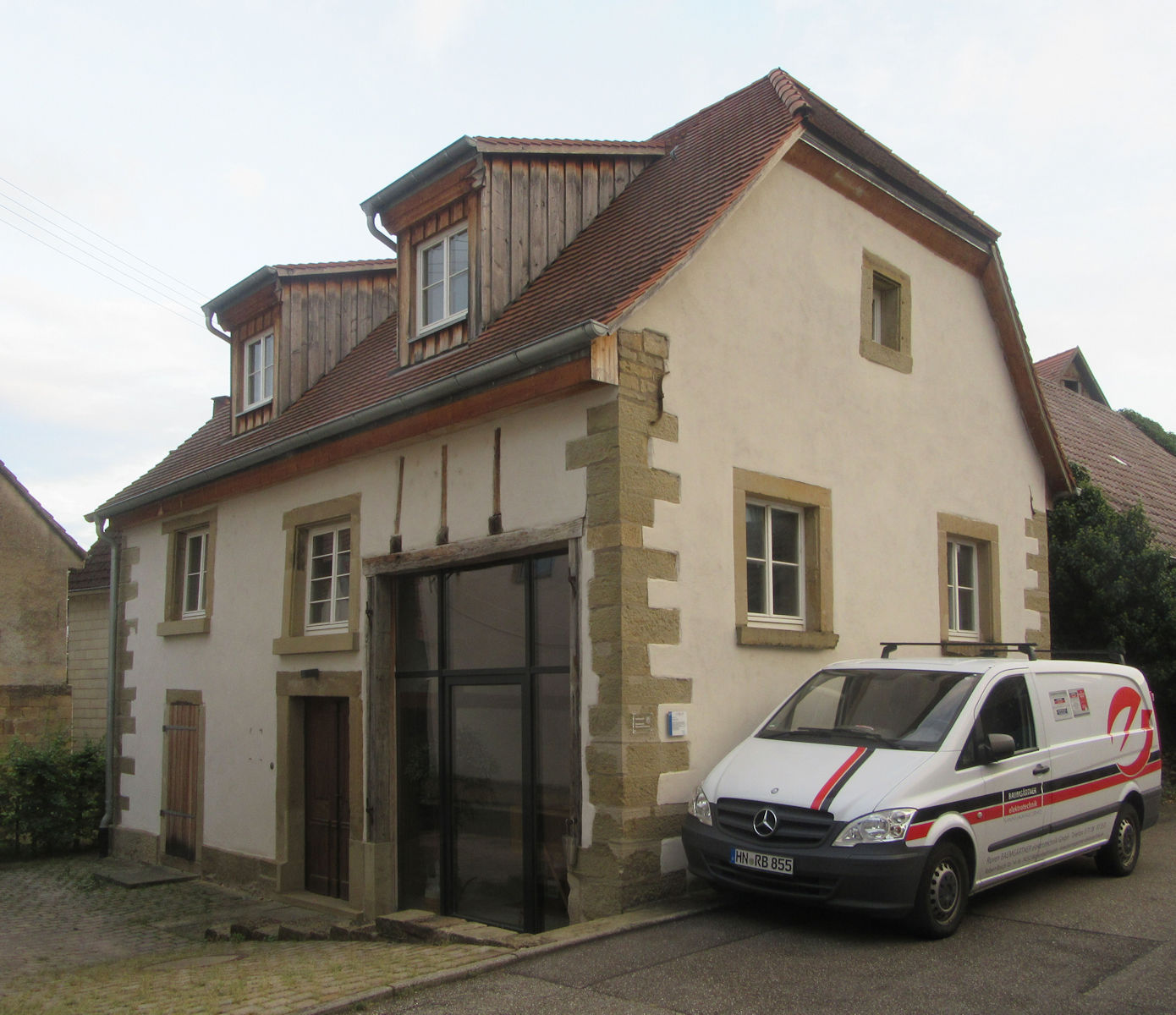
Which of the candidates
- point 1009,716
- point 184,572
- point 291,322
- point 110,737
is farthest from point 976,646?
point 110,737

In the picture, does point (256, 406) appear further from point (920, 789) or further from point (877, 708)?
point (920, 789)

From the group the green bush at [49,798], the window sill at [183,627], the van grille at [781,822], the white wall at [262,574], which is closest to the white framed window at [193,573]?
the window sill at [183,627]

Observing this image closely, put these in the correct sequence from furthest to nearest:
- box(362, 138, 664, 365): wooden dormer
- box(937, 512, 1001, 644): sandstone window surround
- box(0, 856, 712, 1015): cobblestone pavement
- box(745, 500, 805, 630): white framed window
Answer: box(937, 512, 1001, 644): sandstone window surround
box(362, 138, 664, 365): wooden dormer
box(745, 500, 805, 630): white framed window
box(0, 856, 712, 1015): cobblestone pavement

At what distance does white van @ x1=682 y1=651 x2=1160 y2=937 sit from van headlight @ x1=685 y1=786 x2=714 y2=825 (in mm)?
12

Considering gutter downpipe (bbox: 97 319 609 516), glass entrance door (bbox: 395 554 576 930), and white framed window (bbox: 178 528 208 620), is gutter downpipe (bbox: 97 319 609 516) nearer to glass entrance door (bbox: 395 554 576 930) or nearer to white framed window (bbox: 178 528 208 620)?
white framed window (bbox: 178 528 208 620)

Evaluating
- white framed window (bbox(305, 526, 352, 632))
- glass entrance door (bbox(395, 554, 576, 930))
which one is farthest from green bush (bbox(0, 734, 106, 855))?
glass entrance door (bbox(395, 554, 576, 930))

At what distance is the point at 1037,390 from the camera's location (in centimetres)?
1312

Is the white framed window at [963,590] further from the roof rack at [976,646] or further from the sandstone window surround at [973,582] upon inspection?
the roof rack at [976,646]

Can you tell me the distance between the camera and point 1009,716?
788cm

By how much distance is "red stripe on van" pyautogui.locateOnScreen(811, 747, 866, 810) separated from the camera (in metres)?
6.91

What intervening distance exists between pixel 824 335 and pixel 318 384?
20.0ft

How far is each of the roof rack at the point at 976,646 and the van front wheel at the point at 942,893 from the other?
216 centimetres

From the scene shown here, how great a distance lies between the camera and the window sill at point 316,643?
10.9 m

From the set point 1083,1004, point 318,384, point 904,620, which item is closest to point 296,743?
point 318,384
